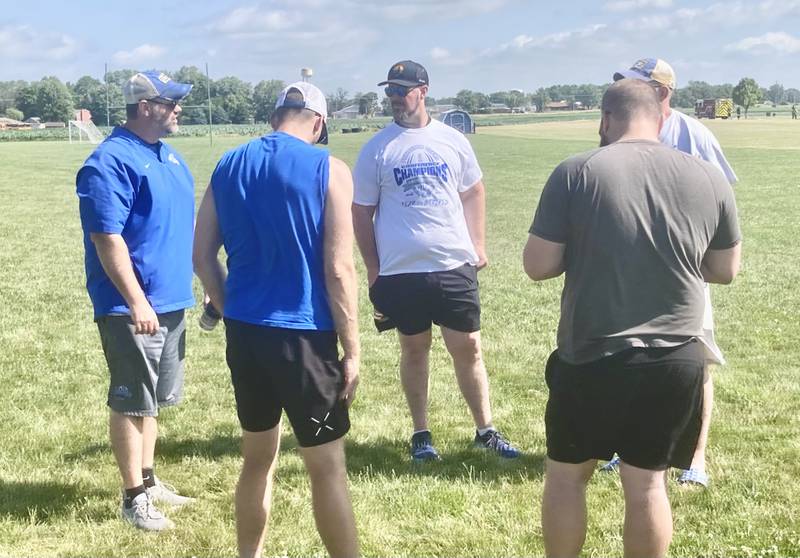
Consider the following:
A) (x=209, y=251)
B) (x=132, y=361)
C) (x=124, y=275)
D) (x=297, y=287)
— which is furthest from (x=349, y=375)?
(x=132, y=361)

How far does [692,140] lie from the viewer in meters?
4.07

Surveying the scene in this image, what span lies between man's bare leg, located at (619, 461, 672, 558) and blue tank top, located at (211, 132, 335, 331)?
1.24 metres

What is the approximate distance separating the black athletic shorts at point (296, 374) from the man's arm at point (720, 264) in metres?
1.43

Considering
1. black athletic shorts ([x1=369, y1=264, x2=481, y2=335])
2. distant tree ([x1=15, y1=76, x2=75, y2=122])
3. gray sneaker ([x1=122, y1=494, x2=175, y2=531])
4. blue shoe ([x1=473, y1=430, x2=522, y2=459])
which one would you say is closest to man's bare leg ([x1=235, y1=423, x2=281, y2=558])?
gray sneaker ([x1=122, y1=494, x2=175, y2=531])

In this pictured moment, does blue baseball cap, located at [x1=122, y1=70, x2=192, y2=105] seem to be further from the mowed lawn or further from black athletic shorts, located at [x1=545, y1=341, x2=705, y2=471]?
black athletic shorts, located at [x1=545, y1=341, x2=705, y2=471]

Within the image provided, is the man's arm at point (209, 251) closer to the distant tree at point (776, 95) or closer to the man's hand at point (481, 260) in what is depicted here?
the man's hand at point (481, 260)

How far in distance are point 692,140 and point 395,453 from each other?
2.51 m

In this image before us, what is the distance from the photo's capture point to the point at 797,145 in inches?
1662

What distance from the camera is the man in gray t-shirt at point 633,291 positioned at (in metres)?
2.67

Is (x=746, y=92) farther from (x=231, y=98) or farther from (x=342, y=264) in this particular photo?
(x=342, y=264)

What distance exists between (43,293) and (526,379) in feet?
21.0

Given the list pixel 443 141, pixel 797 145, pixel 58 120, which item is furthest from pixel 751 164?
pixel 58 120

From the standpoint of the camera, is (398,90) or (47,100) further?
(47,100)

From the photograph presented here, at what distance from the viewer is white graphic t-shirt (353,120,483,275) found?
4570 millimetres
